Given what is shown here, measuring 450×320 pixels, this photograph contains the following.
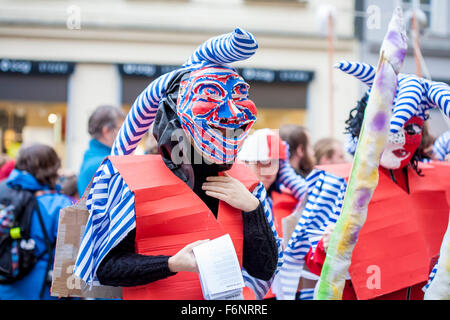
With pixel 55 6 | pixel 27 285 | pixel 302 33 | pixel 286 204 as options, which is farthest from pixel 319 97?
pixel 27 285

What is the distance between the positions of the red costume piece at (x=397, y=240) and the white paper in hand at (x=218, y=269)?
763 millimetres

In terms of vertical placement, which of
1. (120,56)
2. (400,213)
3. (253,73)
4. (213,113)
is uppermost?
(120,56)

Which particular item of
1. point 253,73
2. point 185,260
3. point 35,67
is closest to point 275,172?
point 185,260

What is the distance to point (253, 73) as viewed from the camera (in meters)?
8.95

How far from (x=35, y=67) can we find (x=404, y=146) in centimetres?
740

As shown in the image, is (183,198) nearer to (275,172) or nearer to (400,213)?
(400,213)

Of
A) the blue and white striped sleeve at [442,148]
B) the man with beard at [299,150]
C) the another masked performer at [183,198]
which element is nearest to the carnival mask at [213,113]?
the another masked performer at [183,198]

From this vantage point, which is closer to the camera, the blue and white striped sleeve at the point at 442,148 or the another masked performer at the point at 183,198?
the another masked performer at the point at 183,198

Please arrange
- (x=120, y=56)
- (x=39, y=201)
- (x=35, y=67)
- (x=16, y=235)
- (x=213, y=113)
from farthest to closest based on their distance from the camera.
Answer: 1. (x=120, y=56)
2. (x=35, y=67)
3. (x=39, y=201)
4. (x=16, y=235)
5. (x=213, y=113)

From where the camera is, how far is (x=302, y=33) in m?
9.09

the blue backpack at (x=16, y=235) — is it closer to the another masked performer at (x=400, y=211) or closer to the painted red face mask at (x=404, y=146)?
the another masked performer at (x=400, y=211)

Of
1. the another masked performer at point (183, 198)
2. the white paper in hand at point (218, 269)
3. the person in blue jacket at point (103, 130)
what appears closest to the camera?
the white paper in hand at point (218, 269)

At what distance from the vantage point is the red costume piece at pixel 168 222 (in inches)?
71.3

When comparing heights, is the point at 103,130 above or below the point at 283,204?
above
